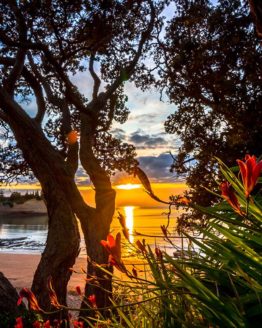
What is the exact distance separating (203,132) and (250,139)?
2.39m

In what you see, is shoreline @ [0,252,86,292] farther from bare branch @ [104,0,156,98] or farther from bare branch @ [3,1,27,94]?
bare branch @ [3,1,27,94]

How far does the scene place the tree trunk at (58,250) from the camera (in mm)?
9164

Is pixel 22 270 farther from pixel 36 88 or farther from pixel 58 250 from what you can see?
pixel 58 250

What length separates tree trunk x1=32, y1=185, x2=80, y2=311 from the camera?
9.16 metres

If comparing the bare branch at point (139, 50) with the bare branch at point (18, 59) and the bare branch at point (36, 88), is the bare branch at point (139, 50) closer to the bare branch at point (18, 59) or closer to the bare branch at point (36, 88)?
the bare branch at point (36, 88)

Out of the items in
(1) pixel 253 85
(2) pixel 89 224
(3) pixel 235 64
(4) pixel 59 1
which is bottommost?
(2) pixel 89 224

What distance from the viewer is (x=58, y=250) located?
925 cm

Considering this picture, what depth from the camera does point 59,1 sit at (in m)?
10.7

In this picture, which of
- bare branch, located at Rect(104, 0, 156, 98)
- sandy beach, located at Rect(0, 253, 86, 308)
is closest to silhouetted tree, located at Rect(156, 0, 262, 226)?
bare branch, located at Rect(104, 0, 156, 98)

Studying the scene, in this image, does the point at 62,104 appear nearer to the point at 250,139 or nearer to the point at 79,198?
the point at 79,198

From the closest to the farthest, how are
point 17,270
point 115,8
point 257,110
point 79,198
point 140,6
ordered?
point 79,198 → point 257,110 → point 115,8 → point 140,6 → point 17,270

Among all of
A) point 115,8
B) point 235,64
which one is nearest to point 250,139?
point 235,64

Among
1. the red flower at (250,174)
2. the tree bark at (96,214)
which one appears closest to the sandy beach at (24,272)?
the tree bark at (96,214)

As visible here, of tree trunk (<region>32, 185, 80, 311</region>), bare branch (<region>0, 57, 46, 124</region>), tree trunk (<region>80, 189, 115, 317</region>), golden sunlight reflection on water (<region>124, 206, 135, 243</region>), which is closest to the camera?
golden sunlight reflection on water (<region>124, 206, 135, 243</region>)
